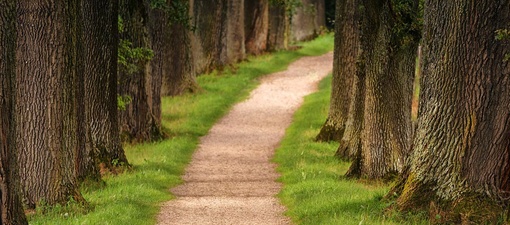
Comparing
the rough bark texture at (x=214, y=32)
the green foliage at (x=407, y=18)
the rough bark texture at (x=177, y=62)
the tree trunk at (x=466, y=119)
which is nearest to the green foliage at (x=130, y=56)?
the green foliage at (x=407, y=18)

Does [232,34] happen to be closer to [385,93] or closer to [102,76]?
[102,76]

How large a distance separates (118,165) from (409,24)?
226 inches

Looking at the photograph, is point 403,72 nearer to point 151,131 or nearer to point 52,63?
point 52,63

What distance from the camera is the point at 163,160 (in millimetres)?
20125

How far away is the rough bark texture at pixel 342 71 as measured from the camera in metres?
22.6

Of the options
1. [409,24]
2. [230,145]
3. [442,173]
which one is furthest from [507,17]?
[230,145]

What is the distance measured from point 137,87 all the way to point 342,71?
4.32m

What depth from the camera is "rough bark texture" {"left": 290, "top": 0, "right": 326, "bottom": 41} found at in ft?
183

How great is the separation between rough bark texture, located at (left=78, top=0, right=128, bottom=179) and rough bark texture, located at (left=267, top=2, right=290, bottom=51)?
92.1ft

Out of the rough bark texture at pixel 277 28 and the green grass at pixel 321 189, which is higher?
the green grass at pixel 321 189

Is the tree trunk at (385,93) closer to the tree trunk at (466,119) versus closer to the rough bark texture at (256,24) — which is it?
the tree trunk at (466,119)

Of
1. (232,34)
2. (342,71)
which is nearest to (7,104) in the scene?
(342,71)

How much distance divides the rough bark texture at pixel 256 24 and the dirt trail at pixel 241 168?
8307 millimetres


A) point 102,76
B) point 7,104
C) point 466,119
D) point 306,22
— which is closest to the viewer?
point 7,104
